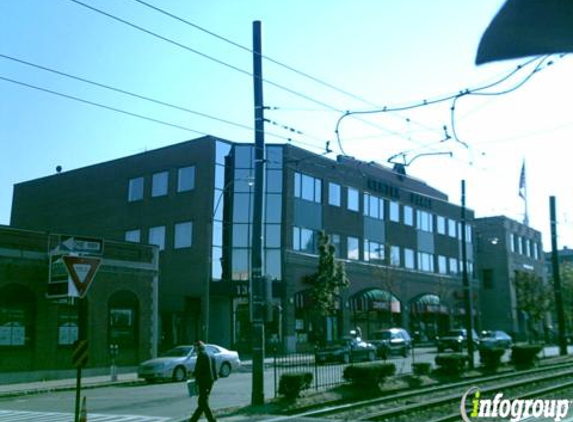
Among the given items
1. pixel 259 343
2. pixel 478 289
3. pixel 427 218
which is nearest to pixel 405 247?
pixel 427 218

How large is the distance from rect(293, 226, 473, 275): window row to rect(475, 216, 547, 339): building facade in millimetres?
6987

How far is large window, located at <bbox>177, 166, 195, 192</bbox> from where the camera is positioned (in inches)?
1698

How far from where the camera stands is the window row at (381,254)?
150 feet

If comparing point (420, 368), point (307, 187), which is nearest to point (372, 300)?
point (307, 187)

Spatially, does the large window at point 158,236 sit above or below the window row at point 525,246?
below

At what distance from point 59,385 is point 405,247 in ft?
120

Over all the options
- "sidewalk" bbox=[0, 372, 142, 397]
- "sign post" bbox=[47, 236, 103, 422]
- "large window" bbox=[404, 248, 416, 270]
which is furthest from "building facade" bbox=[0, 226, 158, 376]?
"large window" bbox=[404, 248, 416, 270]

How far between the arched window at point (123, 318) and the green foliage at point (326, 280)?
13.0m

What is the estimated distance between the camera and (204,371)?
1293 cm

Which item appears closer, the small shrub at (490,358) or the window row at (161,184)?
the small shrub at (490,358)

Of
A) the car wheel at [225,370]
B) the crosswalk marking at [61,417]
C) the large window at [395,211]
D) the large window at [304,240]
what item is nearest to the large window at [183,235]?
the large window at [304,240]

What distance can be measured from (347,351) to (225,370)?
673cm

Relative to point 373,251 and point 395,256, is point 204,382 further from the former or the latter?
point 395,256

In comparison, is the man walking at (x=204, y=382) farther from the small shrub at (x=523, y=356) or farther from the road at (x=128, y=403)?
the small shrub at (x=523, y=356)
